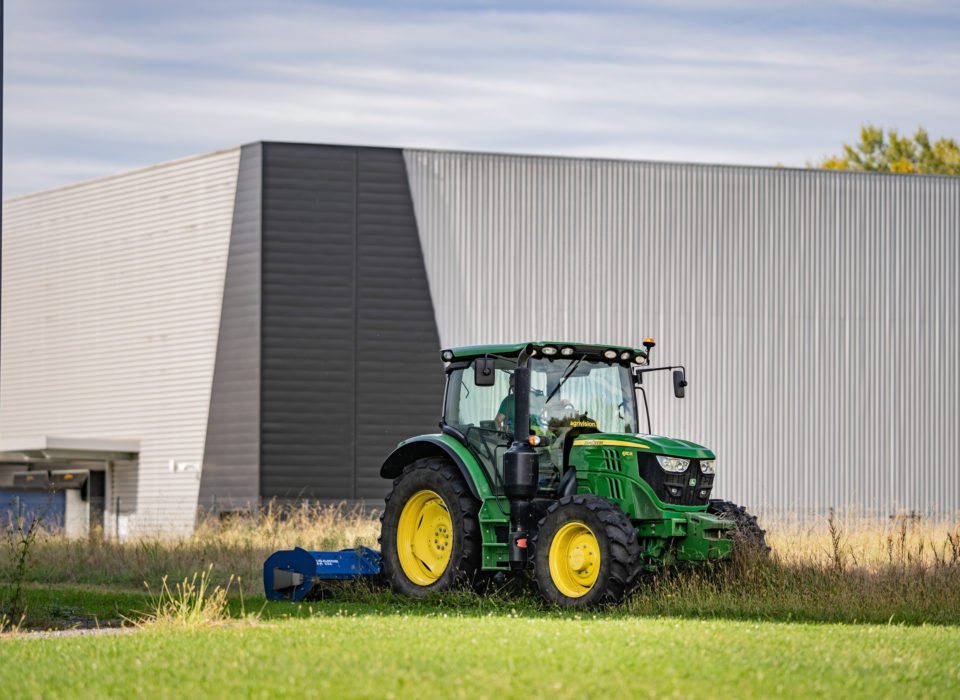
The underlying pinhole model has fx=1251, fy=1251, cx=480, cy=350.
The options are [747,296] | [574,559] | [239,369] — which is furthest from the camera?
[747,296]

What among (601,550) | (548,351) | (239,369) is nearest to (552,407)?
(548,351)

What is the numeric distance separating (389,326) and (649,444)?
17.6m

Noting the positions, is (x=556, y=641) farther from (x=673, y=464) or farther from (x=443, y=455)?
(x=443, y=455)

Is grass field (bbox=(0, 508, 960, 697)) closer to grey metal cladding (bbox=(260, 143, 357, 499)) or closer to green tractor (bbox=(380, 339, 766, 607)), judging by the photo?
green tractor (bbox=(380, 339, 766, 607))

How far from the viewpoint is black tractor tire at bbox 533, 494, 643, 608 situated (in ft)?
37.9

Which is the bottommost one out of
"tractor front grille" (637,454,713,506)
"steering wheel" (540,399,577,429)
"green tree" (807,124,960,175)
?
"tractor front grille" (637,454,713,506)

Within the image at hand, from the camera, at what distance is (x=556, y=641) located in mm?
9141

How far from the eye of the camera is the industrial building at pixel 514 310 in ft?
96.6

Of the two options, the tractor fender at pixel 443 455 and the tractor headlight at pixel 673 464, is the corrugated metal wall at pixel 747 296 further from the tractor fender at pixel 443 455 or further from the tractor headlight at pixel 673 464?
the tractor headlight at pixel 673 464

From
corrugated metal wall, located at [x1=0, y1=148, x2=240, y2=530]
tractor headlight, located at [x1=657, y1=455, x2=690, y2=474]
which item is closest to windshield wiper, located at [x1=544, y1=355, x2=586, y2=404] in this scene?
tractor headlight, located at [x1=657, y1=455, x2=690, y2=474]

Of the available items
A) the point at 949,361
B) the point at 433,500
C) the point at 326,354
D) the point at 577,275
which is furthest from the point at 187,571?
the point at 949,361

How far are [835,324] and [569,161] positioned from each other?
7684 mm

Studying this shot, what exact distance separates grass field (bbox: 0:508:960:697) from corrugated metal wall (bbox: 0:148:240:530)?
596 inches

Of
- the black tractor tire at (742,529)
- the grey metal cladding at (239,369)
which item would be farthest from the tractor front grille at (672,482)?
the grey metal cladding at (239,369)
